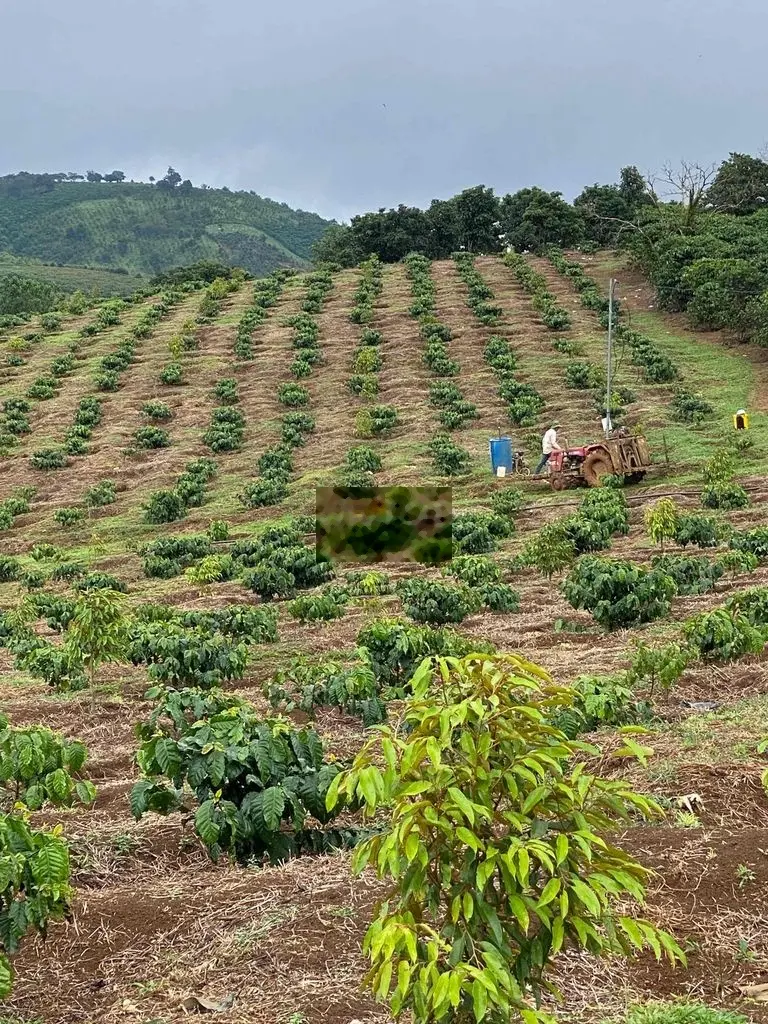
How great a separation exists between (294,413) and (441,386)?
16.8ft

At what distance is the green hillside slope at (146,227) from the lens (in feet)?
363

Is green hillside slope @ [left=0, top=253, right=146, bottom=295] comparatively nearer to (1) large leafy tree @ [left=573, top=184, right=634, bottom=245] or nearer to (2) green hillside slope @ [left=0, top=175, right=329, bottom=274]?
(2) green hillside slope @ [left=0, top=175, right=329, bottom=274]

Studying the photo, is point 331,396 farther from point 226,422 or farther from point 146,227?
point 146,227

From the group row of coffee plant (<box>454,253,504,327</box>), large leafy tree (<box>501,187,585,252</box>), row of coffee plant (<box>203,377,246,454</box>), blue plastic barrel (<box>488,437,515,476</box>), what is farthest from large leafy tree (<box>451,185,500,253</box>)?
blue plastic barrel (<box>488,437,515,476</box>)

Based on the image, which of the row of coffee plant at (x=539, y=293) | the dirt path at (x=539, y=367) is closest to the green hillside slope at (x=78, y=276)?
the row of coffee plant at (x=539, y=293)

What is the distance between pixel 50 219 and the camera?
11956 cm

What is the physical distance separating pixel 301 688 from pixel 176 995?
4223mm

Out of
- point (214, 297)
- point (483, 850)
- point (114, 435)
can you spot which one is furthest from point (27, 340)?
point (483, 850)

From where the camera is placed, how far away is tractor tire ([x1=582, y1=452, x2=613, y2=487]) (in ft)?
70.5

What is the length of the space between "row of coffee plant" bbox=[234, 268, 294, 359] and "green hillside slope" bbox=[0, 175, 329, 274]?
55.9 metres

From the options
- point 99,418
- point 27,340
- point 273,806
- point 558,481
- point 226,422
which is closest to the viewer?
point 273,806

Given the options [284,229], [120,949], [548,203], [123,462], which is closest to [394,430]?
[123,462]

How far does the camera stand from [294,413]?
32.6 m

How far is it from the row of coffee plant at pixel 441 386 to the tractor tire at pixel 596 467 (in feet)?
13.9
